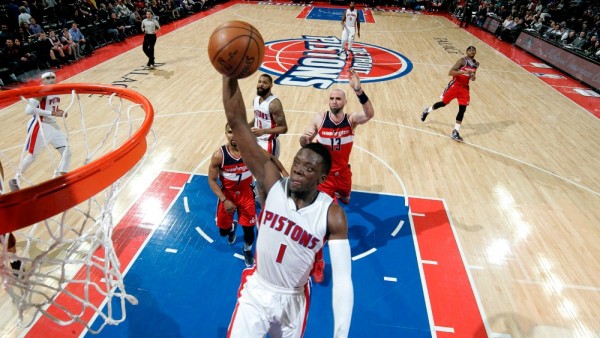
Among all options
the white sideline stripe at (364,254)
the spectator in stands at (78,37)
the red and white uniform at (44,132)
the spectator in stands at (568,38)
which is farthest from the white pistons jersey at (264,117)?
the spectator in stands at (568,38)

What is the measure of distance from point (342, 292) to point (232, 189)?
2.39m

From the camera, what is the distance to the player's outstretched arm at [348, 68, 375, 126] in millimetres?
4008

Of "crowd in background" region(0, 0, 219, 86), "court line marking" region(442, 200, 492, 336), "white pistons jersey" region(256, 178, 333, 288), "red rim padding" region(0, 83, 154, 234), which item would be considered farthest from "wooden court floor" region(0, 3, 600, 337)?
"white pistons jersey" region(256, 178, 333, 288)

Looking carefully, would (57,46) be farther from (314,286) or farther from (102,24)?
(314,286)

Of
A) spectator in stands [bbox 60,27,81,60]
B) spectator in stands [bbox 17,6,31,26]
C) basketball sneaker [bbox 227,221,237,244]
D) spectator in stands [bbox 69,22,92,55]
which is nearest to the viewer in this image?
basketball sneaker [bbox 227,221,237,244]

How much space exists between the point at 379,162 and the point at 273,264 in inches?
190

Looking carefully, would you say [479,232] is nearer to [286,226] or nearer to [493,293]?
[493,293]

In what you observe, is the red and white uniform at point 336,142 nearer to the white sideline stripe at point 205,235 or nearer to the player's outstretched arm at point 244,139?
the white sideline stripe at point 205,235

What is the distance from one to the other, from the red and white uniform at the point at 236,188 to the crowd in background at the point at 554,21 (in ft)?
45.4

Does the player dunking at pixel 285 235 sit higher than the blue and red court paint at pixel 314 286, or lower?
higher

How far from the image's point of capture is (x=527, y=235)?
17.3ft

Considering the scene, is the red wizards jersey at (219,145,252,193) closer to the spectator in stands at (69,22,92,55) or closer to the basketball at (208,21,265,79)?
the basketball at (208,21,265,79)

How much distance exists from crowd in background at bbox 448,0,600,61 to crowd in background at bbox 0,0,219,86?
16.9 m

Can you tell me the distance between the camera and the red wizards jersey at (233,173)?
13.2 feet
